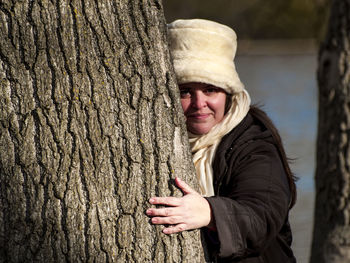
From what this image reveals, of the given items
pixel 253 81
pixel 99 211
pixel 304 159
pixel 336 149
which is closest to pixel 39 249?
pixel 99 211

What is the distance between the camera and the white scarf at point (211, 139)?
9.57 feet

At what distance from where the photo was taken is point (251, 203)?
104 inches

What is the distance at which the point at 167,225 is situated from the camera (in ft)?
7.85

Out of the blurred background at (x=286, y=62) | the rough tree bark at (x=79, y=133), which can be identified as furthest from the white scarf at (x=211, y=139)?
the blurred background at (x=286, y=62)

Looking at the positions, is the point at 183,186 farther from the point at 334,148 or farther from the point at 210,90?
the point at 210,90

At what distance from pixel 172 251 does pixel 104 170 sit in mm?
407

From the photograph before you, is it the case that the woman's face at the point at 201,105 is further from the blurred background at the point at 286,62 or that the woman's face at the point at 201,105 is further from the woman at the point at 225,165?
the blurred background at the point at 286,62

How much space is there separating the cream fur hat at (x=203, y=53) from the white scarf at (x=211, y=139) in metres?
0.08

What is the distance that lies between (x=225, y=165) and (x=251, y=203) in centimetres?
28

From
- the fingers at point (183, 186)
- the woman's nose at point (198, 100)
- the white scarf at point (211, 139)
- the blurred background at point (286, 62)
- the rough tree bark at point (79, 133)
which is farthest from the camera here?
the blurred background at point (286, 62)

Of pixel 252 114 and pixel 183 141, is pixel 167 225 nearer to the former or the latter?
pixel 183 141

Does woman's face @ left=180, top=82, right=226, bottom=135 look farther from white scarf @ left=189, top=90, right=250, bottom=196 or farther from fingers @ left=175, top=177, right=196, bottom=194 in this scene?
fingers @ left=175, top=177, right=196, bottom=194

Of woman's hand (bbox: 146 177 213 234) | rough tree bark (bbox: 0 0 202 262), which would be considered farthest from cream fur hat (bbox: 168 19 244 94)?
woman's hand (bbox: 146 177 213 234)

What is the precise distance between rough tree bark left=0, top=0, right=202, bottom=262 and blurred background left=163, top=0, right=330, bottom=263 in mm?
3867
